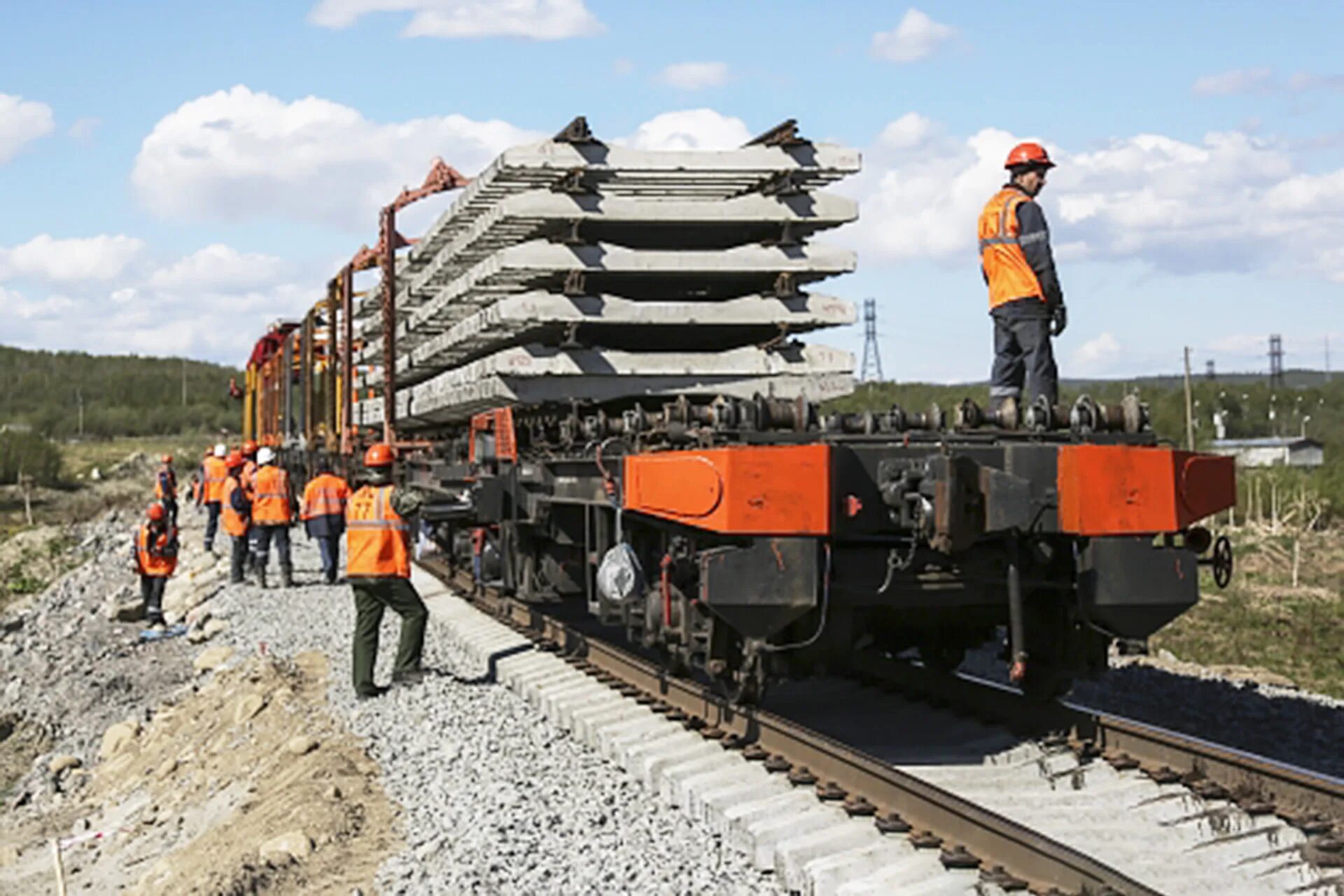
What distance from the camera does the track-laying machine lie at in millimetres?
5719

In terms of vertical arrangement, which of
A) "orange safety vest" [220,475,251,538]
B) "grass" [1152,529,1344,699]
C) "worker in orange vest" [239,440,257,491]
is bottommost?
"grass" [1152,529,1344,699]

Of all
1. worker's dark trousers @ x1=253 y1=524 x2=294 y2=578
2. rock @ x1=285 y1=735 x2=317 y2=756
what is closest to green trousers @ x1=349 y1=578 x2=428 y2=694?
rock @ x1=285 y1=735 x2=317 y2=756

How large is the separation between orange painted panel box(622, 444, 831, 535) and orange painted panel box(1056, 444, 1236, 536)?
1.01 meters

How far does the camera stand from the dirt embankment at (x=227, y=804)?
18.8 feet

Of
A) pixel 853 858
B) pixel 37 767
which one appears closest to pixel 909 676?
pixel 853 858

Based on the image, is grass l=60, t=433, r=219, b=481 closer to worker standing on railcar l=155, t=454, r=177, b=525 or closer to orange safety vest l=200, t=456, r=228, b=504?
orange safety vest l=200, t=456, r=228, b=504

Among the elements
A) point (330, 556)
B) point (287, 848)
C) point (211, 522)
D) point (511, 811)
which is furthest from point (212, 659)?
point (211, 522)

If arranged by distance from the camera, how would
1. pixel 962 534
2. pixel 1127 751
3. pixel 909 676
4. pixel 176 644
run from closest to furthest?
pixel 962 534 → pixel 1127 751 → pixel 909 676 → pixel 176 644

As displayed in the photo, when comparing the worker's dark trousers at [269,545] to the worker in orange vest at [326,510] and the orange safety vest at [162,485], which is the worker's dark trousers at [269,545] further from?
the orange safety vest at [162,485]

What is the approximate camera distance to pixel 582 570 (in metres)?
9.57

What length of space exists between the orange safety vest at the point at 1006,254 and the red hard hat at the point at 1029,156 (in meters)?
0.14

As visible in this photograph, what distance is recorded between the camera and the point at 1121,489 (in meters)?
5.79

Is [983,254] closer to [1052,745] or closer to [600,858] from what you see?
[1052,745]

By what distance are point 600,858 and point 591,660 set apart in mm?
3792
